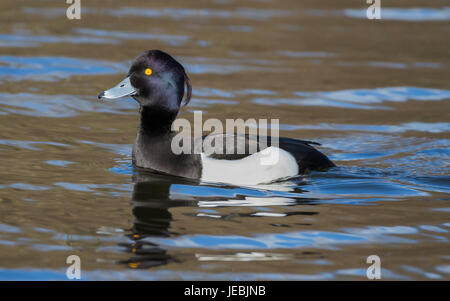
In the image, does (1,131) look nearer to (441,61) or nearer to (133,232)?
(133,232)

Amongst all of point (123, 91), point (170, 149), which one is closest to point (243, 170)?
point (170, 149)

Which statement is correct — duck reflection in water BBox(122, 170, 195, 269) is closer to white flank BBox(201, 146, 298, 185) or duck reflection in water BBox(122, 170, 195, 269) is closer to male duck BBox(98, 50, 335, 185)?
male duck BBox(98, 50, 335, 185)

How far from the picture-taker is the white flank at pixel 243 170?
7477 millimetres

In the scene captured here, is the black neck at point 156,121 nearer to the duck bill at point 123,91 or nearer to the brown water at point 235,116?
the duck bill at point 123,91

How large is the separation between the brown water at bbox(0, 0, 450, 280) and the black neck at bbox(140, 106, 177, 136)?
0.48 m

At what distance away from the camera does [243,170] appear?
749 centimetres

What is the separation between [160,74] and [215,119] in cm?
248

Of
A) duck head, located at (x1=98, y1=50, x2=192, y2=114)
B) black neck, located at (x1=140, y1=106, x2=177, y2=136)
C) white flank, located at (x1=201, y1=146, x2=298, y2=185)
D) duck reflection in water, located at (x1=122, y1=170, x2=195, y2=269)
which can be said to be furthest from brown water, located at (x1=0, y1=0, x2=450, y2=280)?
duck head, located at (x1=98, y1=50, x2=192, y2=114)

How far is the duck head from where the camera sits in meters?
7.76

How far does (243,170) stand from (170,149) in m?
0.78
